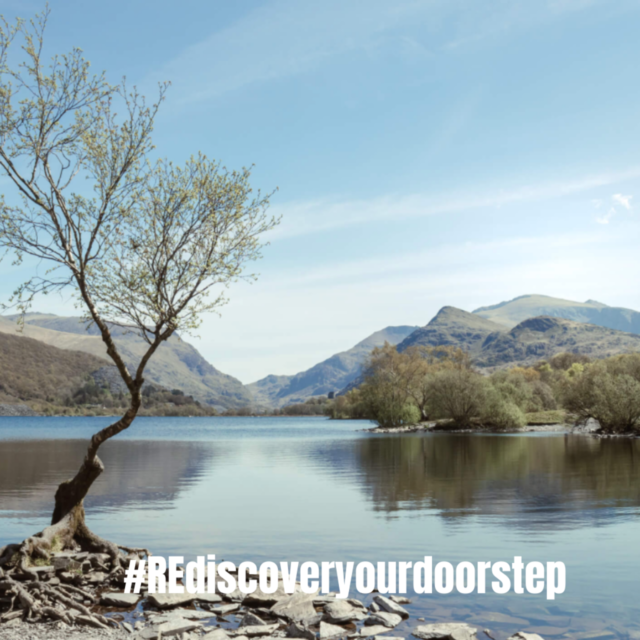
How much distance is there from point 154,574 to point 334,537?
9.30m

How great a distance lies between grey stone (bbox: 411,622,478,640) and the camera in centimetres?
1194

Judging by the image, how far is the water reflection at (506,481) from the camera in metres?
30.1

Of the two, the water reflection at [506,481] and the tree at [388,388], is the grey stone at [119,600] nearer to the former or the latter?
the water reflection at [506,481]

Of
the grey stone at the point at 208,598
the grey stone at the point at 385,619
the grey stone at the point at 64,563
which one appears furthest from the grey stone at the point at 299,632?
the grey stone at the point at 64,563

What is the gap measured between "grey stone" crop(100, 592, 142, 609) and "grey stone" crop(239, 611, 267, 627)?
3087mm

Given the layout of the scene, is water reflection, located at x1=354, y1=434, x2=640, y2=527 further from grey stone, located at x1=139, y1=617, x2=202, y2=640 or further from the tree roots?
grey stone, located at x1=139, y1=617, x2=202, y2=640

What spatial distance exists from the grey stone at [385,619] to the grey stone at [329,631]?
2.82ft

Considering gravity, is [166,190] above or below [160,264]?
above

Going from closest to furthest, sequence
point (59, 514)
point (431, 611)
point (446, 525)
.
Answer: point (431, 611), point (59, 514), point (446, 525)

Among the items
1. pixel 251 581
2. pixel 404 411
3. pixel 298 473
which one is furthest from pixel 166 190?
pixel 404 411

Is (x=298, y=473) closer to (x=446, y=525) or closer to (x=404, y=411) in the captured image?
(x=446, y=525)

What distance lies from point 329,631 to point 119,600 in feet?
17.1

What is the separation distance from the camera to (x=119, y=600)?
13.9 m

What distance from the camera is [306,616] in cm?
1315
